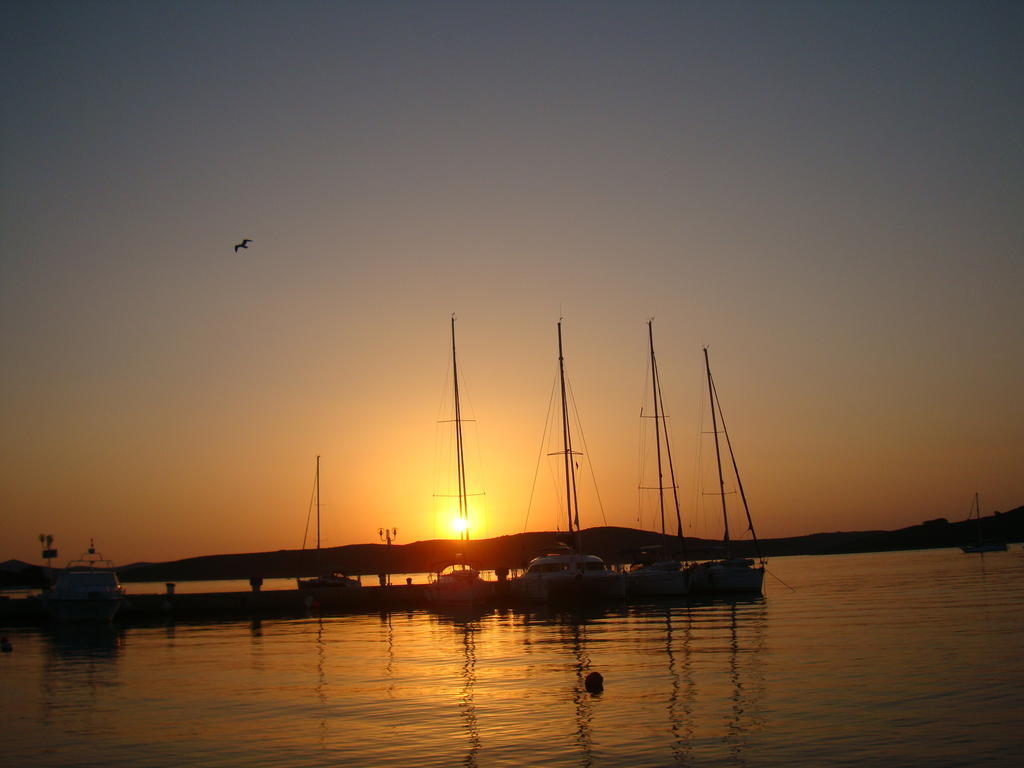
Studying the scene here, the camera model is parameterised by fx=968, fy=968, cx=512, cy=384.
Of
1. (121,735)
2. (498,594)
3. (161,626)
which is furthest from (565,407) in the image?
(121,735)

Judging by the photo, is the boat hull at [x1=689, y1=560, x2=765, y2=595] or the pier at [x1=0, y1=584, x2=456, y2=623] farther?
the boat hull at [x1=689, y1=560, x2=765, y2=595]

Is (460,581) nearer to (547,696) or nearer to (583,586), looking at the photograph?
(583,586)

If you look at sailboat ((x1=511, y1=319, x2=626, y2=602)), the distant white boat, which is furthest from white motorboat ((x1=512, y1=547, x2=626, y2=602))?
the distant white boat

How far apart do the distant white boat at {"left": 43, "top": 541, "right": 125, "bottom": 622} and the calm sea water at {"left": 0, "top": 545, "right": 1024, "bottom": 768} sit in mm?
9069

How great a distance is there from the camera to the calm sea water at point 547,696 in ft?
61.9

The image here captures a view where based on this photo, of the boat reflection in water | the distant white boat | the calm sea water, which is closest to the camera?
the calm sea water

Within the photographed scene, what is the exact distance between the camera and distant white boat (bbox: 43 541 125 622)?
2243 inches

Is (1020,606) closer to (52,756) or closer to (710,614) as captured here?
(710,614)

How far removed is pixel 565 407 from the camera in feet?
232

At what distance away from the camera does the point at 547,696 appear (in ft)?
83.0

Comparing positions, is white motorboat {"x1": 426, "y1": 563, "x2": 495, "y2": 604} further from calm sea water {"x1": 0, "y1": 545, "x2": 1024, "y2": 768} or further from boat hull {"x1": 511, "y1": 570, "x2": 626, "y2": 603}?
calm sea water {"x1": 0, "y1": 545, "x2": 1024, "y2": 768}

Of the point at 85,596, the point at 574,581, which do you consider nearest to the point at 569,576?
the point at 574,581

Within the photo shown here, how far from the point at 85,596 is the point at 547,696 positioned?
135 ft

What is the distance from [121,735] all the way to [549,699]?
10.2 meters
